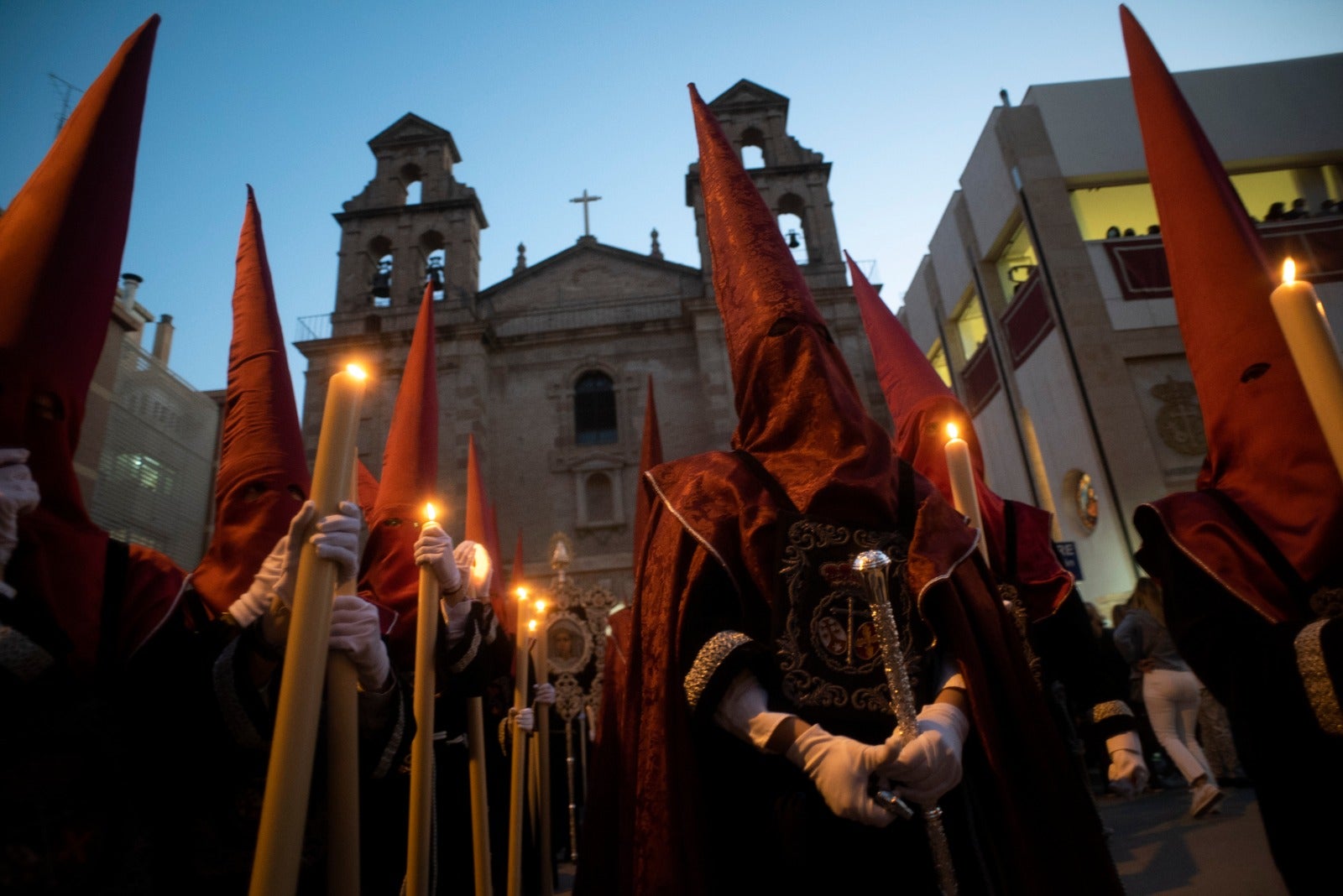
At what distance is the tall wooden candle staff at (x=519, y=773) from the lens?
134 inches

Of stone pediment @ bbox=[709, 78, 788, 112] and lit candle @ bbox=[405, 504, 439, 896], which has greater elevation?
stone pediment @ bbox=[709, 78, 788, 112]

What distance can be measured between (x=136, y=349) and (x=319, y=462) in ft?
70.1

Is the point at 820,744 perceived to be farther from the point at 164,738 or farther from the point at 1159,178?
the point at 1159,178

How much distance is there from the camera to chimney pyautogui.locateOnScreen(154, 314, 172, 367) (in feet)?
76.8

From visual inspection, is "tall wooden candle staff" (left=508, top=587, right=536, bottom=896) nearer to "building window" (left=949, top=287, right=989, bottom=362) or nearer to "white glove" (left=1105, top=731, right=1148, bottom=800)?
"white glove" (left=1105, top=731, right=1148, bottom=800)

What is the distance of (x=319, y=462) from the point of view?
1484 millimetres

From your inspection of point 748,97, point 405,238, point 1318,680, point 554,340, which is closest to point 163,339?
point 405,238

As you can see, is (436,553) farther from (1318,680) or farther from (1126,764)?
(1318,680)

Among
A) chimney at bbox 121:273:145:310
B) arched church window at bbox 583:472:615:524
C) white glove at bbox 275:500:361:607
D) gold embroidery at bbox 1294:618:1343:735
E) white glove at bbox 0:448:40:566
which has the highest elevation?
chimney at bbox 121:273:145:310

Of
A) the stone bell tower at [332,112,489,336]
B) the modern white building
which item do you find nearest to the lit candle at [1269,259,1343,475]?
the modern white building

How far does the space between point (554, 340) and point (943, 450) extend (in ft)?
51.5

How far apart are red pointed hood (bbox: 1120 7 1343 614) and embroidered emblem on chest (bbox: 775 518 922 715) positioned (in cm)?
90

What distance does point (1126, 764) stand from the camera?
1.96 metres

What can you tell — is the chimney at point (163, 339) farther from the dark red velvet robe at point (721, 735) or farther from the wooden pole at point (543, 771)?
the dark red velvet robe at point (721, 735)
